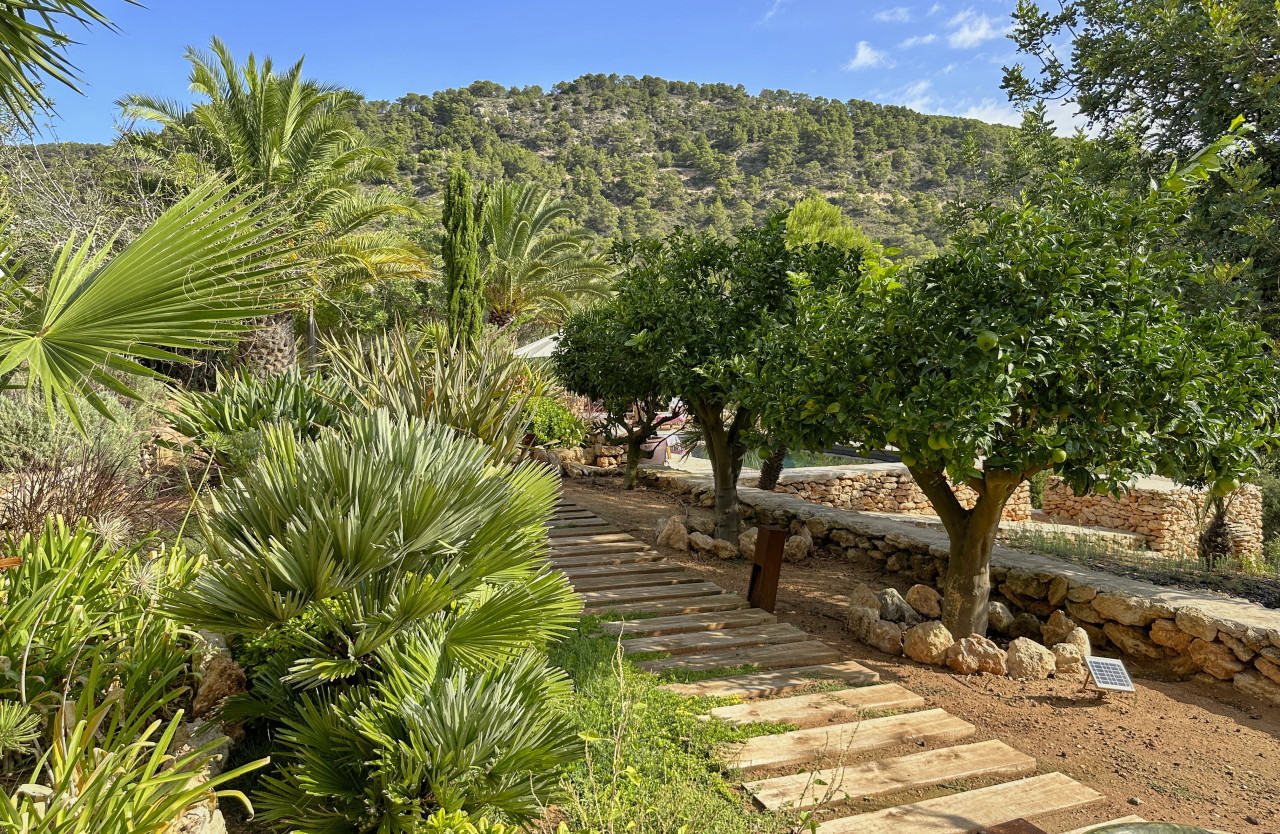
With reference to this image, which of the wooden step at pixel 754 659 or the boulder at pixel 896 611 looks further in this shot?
the boulder at pixel 896 611

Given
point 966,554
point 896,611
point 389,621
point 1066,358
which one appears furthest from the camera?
point 896,611

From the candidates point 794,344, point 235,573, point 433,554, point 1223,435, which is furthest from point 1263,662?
point 235,573

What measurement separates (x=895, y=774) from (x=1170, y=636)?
2.96 meters

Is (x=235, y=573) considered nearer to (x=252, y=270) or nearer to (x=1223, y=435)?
(x=252, y=270)

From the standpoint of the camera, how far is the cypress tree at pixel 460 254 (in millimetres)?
15562

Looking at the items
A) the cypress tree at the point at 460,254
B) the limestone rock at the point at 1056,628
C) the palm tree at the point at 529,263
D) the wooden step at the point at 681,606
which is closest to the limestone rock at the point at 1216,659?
the limestone rock at the point at 1056,628

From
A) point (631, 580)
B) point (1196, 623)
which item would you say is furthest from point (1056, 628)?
point (631, 580)

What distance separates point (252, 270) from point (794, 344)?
13.1 ft

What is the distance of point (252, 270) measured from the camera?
2.44 meters

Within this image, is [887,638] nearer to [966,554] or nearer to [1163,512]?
[966,554]

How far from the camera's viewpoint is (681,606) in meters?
6.07

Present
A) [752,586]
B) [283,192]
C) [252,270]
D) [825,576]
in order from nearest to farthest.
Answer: [252,270] < [752,586] < [825,576] < [283,192]

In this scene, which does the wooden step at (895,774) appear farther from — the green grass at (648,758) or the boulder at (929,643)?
the boulder at (929,643)

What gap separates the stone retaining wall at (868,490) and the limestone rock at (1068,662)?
651cm
